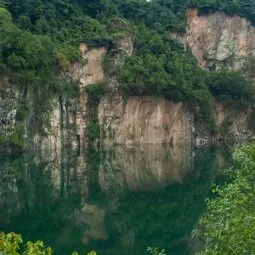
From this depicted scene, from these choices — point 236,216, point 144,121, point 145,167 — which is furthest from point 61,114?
point 236,216

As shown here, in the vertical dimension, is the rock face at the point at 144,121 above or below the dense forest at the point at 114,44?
below

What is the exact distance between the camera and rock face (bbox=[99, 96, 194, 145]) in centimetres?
6047

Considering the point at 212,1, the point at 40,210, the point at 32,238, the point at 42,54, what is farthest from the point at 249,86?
the point at 32,238

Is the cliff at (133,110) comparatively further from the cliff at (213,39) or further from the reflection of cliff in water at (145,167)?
the reflection of cliff in water at (145,167)

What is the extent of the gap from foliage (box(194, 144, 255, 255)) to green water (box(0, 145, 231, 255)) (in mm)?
7120

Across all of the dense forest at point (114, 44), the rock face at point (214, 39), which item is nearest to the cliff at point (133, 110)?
the rock face at point (214, 39)

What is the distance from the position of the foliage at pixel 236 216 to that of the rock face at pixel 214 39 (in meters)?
65.1

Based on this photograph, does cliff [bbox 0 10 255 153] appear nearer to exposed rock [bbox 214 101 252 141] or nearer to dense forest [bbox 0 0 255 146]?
exposed rock [bbox 214 101 252 141]

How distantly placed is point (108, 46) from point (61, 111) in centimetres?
1012

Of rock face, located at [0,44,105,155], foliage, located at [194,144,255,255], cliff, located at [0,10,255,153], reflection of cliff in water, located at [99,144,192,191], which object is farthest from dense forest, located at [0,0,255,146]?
foliage, located at [194,144,255,255]

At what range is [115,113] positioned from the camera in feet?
200

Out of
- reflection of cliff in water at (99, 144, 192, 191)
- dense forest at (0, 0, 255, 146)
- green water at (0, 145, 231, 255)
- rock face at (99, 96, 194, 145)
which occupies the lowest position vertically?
reflection of cliff in water at (99, 144, 192, 191)

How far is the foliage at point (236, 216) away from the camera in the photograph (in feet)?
25.9

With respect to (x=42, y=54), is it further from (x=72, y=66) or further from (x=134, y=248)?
(x=134, y=248)
